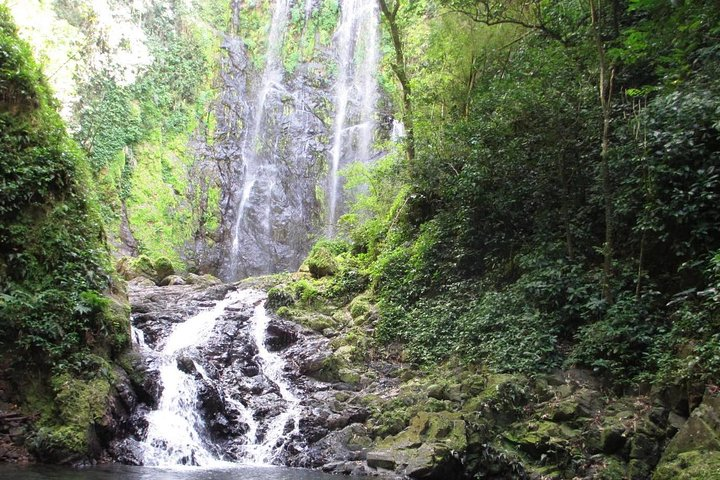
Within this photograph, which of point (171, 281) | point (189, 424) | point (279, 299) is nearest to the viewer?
point (189, 424)

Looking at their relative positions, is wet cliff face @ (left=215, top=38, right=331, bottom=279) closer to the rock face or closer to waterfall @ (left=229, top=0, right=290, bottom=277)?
waterfall @ (left=229, top=0, right=290, bottom=277)

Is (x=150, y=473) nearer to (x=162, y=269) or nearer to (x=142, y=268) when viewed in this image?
(x=142, y=268)

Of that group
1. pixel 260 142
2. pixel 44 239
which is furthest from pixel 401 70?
pixel 260 142

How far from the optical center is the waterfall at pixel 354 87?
30.0m

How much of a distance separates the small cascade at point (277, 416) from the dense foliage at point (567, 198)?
2747 millimetres

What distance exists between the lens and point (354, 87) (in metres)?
32.1

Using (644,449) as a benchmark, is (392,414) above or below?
above

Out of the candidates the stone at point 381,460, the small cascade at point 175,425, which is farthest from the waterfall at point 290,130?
the stone at point 381,460

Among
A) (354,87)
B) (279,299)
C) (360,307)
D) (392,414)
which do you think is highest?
(354,87)

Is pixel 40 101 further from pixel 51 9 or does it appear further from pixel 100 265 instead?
pixel 51 9

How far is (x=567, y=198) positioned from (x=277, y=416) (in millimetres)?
7373

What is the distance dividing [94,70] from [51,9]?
9.73 feet

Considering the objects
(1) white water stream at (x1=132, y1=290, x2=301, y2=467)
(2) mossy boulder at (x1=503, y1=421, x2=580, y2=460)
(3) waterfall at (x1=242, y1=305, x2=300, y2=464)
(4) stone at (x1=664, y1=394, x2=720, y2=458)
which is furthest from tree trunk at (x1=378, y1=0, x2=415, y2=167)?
(4) stone at (x1=664, y1=394, x2=720, y2=458)

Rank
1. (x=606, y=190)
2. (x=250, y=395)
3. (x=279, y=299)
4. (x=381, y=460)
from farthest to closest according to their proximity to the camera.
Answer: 1. (x=279, y=299)
2. (x=250, y=395)
3. (x=606, y=190)
4. (x=381, y=460)
